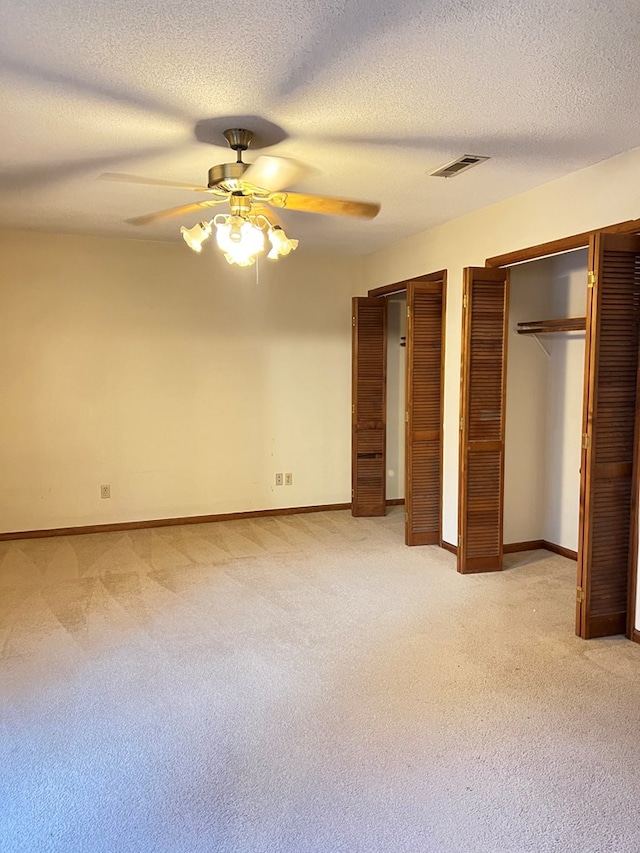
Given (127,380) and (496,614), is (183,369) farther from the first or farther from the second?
(496,614)

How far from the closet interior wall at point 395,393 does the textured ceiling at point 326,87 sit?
2466 mm

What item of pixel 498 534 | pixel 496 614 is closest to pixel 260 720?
pixel 496 614

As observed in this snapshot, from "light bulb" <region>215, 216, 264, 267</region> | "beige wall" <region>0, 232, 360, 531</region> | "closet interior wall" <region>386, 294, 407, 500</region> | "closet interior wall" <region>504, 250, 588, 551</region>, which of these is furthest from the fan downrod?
"closet interior wall" <region>386, 294, 407, 500</region>

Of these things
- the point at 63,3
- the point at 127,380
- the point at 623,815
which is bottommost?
the point at 623,815

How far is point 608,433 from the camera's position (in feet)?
10.0

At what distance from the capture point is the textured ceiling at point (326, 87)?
1827 mm

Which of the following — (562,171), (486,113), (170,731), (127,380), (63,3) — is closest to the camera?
(63,3)

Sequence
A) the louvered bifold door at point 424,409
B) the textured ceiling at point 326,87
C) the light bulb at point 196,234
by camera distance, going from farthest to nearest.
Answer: the louvered bifold door at point 424,409
the light bulb at point 196,234
the textured ceiling at point 326,87

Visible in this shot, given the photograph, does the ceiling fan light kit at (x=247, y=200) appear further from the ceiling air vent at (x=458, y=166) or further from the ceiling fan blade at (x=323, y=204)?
the ceiling air vent at (x=458, y=166)

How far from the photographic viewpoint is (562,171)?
3.32m

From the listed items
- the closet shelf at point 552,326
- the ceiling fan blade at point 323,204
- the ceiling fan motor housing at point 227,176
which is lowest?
the closet shelf at point 552,326

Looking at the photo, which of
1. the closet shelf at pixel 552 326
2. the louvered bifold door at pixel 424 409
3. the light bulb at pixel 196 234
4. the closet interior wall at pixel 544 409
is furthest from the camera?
the louvered bifold door at pixel 424 409

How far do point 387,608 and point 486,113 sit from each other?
8.52 feet

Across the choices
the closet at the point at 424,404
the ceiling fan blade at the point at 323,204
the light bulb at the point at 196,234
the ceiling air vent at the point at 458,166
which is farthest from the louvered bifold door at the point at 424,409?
the light bulb at the point at 196,234
